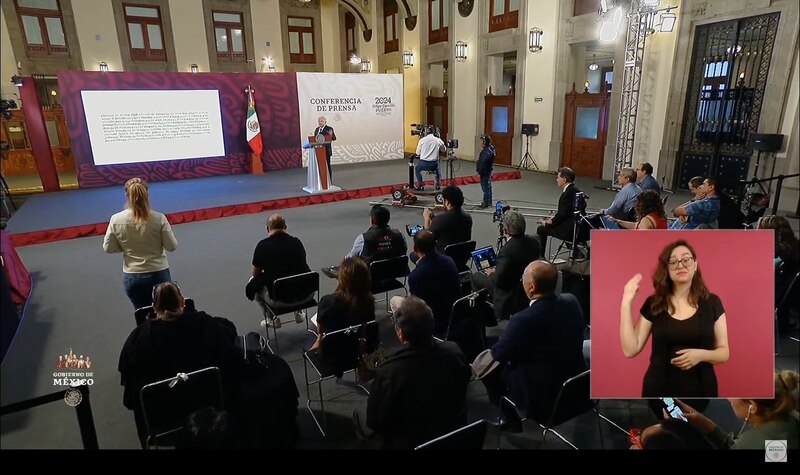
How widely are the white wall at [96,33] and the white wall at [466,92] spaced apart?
9.27 m

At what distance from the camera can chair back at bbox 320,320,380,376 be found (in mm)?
2262

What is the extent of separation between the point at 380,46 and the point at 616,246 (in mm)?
15137

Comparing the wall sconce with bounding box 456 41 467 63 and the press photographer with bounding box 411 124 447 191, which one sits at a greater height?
the wall sconce with bounding box 456 41 467 63

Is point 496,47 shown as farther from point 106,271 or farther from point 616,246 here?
point 616,246

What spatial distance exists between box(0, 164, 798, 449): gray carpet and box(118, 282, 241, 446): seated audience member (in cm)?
30

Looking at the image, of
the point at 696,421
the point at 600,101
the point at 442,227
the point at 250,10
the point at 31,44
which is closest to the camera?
the point at 696,421

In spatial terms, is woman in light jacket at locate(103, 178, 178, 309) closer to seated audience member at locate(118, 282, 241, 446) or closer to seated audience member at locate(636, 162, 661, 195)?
seated audience member at locate(118, 282, 241, 446)

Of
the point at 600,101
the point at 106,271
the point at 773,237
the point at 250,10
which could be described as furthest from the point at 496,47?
the point at 773,237

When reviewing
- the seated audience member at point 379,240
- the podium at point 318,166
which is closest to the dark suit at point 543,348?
the seated audience member at point 379,240

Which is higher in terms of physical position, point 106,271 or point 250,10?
point 250,10

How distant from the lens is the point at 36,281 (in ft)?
13.8

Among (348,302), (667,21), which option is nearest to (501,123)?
(667,21)

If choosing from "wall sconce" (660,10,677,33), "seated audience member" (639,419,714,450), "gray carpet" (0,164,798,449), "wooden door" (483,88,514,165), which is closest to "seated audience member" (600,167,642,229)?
"gray carpet" (0,164,798,449)

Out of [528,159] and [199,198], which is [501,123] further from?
[199,198]
